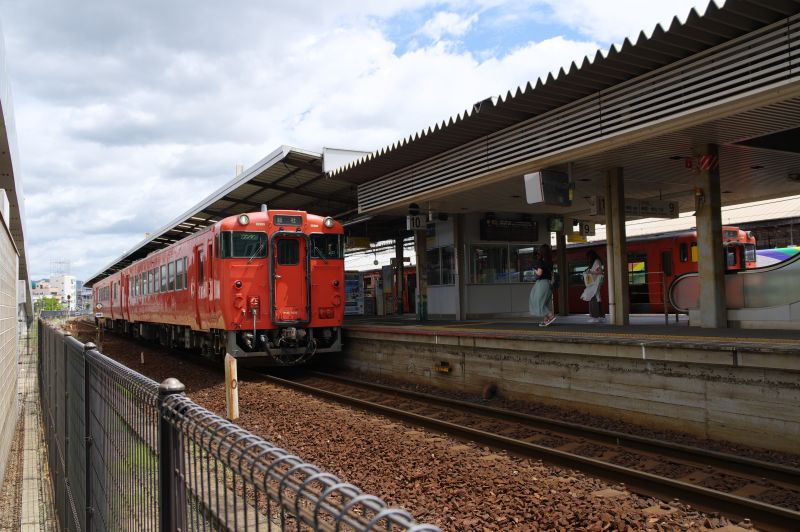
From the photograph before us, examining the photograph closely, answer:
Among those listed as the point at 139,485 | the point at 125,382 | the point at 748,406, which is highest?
the point at 125,382

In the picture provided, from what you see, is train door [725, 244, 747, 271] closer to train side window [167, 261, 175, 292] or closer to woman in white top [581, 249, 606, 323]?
woman in white top [581, 249, 606, 323]

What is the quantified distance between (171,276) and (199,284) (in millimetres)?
3368

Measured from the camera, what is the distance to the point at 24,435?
42.2 ft

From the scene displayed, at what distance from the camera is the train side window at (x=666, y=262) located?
17625 mm

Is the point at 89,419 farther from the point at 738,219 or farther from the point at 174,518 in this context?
the point at 738,219

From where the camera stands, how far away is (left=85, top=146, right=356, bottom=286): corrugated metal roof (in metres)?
15.8

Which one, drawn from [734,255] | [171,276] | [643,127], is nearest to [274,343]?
[171,276]

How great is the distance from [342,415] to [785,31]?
7.48 meters

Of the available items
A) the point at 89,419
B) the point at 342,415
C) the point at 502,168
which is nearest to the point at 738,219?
the point at 502,168

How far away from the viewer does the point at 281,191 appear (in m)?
18.8

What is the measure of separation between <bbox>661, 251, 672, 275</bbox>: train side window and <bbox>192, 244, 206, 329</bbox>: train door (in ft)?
41.3

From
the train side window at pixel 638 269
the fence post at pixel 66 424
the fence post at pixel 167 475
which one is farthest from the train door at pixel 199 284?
the train side window at pixel 638 269

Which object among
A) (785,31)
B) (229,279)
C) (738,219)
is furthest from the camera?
(738,219)

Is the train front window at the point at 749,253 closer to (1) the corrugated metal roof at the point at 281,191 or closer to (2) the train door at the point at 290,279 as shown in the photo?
(1) the corrugated metal roof at the point at 281,191
